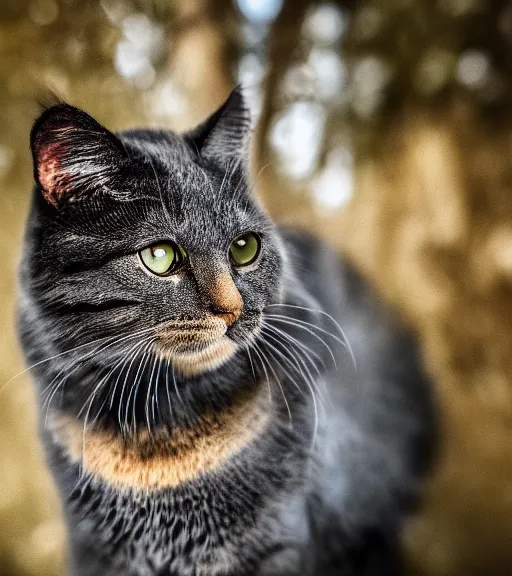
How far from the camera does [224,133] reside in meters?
0.68

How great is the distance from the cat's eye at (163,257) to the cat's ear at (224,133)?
0.14 meters

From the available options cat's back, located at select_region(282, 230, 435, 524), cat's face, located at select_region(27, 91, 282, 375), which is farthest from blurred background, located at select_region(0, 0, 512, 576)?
cat's face, located at select_region(27, 91, 282, 375)

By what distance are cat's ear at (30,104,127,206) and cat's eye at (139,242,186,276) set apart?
9 centimetres

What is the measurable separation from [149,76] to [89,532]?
0.64m

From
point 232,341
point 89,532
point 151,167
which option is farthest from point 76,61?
point 89,532

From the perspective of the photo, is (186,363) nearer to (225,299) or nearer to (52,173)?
(225,299)

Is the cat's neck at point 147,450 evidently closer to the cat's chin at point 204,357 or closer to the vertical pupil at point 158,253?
the cat's chin at point 204,357

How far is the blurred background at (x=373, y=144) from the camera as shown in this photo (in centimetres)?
73

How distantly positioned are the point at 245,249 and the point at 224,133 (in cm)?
16

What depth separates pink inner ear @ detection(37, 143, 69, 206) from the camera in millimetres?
567

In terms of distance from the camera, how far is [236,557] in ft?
2.20

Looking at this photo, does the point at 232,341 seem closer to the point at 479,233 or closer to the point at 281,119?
the point at 281,119

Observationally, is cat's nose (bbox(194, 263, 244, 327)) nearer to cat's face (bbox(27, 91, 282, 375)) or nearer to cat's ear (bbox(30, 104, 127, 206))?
cat's face (bbox(27, 91, 282, 375))

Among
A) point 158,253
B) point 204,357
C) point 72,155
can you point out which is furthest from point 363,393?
point 72,155
